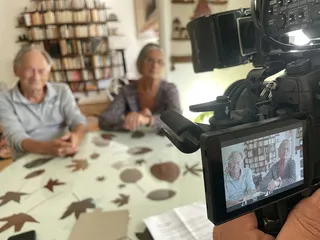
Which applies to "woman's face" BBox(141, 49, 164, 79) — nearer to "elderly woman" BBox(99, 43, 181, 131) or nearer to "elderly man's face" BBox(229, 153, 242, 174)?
"elderly woman" BBox(99, 43, 181, 131)

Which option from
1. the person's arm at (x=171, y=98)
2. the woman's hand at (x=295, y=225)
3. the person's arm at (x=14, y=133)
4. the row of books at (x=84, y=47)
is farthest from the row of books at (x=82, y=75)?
the woman's hand at (x=295, y=225)

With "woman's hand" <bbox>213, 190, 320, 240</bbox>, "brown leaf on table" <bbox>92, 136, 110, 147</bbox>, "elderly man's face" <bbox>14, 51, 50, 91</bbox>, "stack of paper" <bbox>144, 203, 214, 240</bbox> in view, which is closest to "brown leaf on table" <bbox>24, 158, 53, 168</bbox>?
"brown leaf on table" <bbox>92, 136, 110, 147</bbox>

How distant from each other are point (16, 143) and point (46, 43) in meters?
0.70

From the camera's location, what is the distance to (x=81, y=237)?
68 cm

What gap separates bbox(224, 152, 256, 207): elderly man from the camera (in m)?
0.40

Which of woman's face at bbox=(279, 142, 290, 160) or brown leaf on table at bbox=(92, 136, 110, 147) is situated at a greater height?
woman's face at bbox=(279, 142, 290, 160)

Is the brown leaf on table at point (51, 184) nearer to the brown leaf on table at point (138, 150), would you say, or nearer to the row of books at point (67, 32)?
the brown leaf on table at point (138, 150)

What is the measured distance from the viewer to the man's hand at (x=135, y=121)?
1.32m

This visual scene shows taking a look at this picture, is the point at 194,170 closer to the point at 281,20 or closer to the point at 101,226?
the point at 101,226

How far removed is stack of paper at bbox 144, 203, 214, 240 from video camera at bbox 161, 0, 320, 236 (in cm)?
21

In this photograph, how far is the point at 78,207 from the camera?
2.62ft

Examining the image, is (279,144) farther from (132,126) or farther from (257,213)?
(132,126)

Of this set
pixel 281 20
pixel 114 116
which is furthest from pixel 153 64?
pixel 281 20

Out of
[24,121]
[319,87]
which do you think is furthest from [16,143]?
[319,87]
